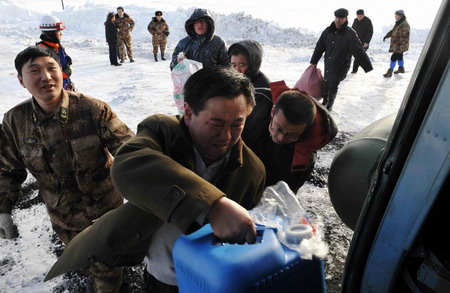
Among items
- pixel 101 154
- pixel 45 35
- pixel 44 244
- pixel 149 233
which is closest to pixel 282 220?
pixel 149 233

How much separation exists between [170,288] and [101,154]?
121 centimetres

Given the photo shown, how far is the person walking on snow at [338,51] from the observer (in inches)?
227

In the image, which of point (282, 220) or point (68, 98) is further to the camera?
point (68, 98)

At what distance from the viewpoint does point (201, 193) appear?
0.79 metres

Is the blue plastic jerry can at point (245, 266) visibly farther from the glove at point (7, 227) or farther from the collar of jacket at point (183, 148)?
the glove at point (7, 227)

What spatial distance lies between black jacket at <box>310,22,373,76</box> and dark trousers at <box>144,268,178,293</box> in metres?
5.19

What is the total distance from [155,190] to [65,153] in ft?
4.83

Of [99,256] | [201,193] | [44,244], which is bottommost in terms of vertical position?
[44,244]

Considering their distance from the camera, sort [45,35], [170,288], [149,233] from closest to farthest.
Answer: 1. [149,233]
2. [170,288]
3. [45,35]

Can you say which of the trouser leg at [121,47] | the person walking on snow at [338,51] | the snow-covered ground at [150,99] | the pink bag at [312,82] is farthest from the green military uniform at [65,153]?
the trouser leg at [121,47]

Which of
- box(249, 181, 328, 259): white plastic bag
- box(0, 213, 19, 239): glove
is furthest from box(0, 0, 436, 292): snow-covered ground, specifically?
box(0, 213, 19, 239): glove

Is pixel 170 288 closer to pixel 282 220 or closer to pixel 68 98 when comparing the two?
pixel 282 220

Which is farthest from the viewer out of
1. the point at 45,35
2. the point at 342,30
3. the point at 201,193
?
the point at 342,30

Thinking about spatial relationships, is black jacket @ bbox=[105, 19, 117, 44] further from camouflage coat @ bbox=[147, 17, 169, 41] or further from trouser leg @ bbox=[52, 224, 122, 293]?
trouser leg @ bbox=[52, 224, 122, 293]
